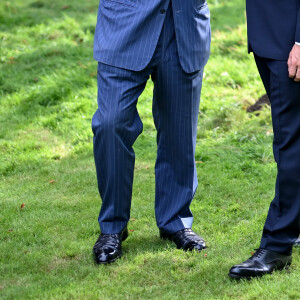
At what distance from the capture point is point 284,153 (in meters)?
3.24

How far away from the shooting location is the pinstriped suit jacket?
3.43 meters

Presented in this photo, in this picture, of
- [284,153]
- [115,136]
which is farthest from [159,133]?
[284,153]

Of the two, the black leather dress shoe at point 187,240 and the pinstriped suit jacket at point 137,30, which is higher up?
the pinstriped suit jacket at point 137,30

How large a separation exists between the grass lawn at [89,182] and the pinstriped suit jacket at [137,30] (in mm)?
1102

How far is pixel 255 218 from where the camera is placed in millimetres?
4164

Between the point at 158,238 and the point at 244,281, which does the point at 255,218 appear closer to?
the point at 158,238

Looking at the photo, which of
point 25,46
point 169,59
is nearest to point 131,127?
point 169,59

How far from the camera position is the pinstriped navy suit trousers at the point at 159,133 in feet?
11.2

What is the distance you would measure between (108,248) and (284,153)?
109cm

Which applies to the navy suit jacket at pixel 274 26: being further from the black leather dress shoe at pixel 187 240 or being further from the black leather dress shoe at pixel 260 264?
the black leather dress shoe at pixel 187 240

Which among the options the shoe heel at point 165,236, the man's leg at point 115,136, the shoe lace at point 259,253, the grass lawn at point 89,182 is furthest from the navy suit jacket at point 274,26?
the shoe heel at point 165,236

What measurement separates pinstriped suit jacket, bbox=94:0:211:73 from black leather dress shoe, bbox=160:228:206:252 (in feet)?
3.14

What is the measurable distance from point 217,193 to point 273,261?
59.6 inches

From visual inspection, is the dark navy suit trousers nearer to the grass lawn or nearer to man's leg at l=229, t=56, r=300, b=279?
man's leg at l=229, t=56, r=300, b=279
